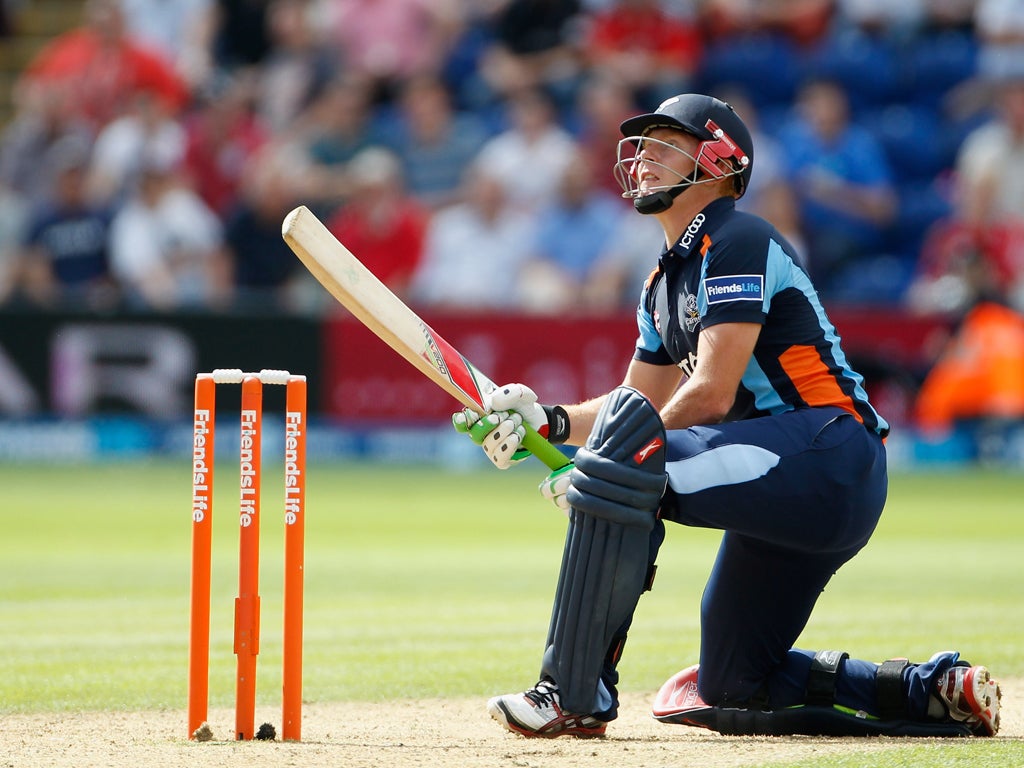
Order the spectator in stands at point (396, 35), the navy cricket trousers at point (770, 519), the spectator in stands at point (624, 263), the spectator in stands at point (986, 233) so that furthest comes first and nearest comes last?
1. the spectator in stands at point (396, 35)
2. the spectator in stands at point (624, 263)
3. the spectator in stands at point (986, 233)
4. the navy cricket trousers at point (770, 519)

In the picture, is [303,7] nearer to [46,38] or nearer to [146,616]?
[46,38]

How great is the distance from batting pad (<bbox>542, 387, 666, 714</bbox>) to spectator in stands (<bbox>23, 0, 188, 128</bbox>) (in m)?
12.7

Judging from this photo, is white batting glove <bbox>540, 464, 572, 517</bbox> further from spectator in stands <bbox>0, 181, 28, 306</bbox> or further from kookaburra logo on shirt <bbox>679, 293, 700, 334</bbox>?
spectator in stands <bbox>0, 181, 28, 306</bbox>

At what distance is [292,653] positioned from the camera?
13.6ft

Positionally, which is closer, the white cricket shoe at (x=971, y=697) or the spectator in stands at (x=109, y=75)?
the white cricket shoe at (x=971, y=697)

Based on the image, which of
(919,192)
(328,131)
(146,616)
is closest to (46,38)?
(328,131)

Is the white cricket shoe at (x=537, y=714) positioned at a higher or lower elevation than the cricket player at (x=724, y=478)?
lower

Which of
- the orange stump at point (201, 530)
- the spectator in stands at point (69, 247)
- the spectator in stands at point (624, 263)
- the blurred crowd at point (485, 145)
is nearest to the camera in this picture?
the orange stump at point (201, 530)

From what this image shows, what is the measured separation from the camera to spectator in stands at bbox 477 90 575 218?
1550cm

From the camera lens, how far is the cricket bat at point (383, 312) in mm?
4254

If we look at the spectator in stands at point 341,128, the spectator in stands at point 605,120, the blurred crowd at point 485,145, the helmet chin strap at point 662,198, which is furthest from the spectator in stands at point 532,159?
the helmet chin strap at point 662,198

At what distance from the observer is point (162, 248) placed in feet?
49.3

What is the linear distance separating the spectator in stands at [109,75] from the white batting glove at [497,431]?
12163mm

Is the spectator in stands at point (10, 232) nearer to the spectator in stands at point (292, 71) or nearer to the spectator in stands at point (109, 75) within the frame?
the spectator in stands at point (109, 75)
